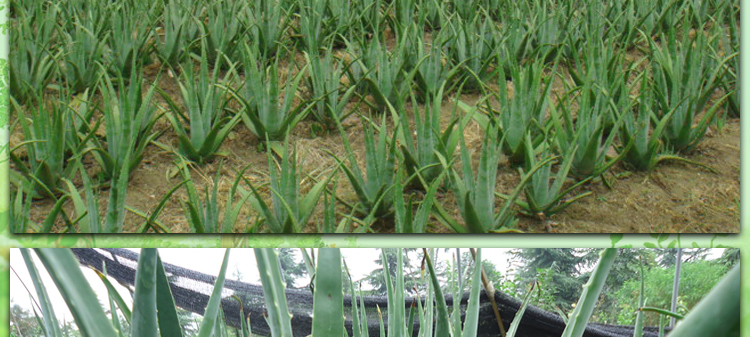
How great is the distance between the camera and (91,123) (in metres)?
0.64

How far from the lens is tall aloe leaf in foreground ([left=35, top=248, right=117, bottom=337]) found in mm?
411

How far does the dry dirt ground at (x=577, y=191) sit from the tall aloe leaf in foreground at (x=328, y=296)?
0.55ft

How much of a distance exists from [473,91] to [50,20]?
0.49 metres

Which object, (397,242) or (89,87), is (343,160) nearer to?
(397,242)

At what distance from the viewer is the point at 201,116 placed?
0.64m

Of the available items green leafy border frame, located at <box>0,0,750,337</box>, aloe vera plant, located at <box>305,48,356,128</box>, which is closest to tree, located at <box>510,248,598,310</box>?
green leafy border frame, located at <box>0,0,750,337</box>

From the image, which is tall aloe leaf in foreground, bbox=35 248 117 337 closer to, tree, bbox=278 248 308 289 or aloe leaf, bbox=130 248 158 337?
aloe leaf, bbox=130 248 158 337

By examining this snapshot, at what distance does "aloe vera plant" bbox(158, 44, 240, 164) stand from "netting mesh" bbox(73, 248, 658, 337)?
13 cm

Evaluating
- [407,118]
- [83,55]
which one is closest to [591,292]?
[407,118]

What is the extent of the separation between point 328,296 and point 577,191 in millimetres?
295

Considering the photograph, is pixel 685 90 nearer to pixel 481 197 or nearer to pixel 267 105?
pixel 481 197

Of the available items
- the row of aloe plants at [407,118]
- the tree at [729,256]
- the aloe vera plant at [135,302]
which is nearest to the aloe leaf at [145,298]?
the aloe vera plant at [135,302]

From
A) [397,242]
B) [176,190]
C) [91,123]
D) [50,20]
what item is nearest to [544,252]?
[397,242]

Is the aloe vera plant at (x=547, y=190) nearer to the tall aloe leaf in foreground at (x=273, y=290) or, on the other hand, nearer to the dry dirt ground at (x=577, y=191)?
the dry dirt ground at (x=577, y=191)
